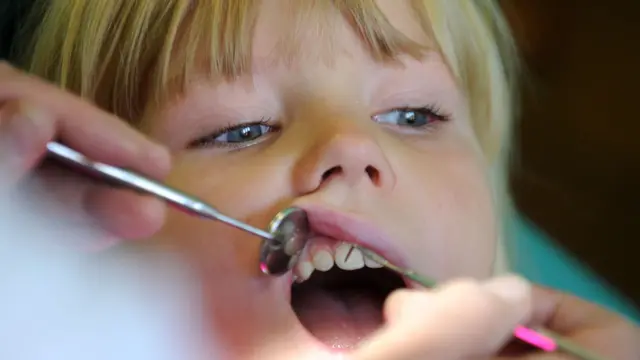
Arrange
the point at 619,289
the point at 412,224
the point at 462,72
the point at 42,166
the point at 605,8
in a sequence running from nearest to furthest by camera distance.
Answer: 1. the point at 42,166
2. the point at 412,224
3. the point at 462,72
4. the point at 619,289
5. the point at 605,8

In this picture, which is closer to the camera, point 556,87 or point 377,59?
point 377,59

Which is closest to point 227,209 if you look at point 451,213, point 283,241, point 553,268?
point 283,241

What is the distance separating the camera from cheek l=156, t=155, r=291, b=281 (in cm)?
40

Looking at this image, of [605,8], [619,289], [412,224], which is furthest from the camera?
[605,8]

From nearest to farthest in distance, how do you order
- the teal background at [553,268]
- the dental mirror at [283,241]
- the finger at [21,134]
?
the finger at [21,134] → the dental mirror at [283,241] → the teal background at [553,268]

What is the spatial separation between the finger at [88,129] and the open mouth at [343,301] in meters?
0.17

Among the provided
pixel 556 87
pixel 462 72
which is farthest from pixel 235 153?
pixel 556 87

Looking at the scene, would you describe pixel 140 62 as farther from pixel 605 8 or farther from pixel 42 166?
pixel 605 8

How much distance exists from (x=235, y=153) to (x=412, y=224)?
110 mm

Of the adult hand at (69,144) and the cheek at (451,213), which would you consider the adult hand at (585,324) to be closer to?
the cheek at (451,213)

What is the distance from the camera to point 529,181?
0.73 metres

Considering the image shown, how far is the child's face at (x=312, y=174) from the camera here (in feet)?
1.32

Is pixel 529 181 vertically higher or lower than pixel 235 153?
lower

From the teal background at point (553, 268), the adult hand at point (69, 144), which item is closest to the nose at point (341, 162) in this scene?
the adult hand at point (69, 144)
